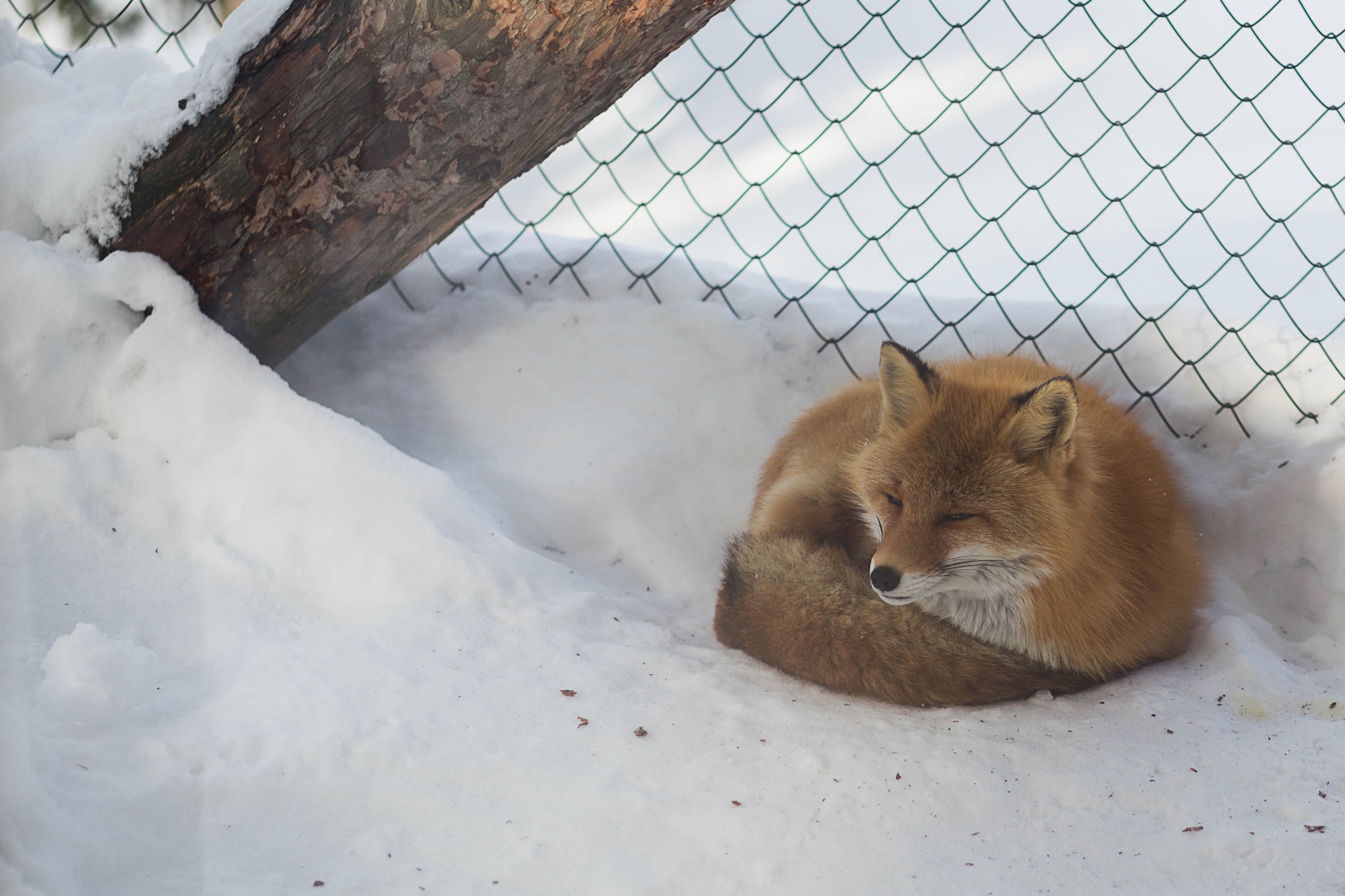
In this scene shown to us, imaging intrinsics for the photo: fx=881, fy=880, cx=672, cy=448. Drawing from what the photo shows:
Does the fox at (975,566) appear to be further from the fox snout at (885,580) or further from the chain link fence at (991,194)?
the chain link fence at (991,194)

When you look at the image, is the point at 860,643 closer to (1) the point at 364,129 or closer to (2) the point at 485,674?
(2) the point at 485,674

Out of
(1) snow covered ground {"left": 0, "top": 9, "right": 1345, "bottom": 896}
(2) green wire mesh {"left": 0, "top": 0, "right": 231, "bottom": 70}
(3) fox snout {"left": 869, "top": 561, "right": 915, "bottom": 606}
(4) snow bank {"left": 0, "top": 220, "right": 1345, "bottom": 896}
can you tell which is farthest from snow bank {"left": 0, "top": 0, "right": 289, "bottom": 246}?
(3) fox snout {"left": 869, "top": 561, "right": 915, "bottom": 606}

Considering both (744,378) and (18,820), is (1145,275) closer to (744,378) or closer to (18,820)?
(744,378)

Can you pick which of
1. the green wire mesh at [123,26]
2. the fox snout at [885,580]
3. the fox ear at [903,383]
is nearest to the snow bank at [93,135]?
the green wire mesh at [123,26]

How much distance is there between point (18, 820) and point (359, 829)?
43cm

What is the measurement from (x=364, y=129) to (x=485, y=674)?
1.26m

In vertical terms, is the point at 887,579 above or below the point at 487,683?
below

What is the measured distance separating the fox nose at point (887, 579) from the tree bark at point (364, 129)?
1234 millimetres

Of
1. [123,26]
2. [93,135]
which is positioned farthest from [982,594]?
[123,26]

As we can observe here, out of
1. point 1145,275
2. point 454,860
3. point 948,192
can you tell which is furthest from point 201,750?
point 948,192

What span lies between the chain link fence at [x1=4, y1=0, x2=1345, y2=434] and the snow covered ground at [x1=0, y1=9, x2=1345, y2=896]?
35 cm

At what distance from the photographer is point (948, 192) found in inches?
161

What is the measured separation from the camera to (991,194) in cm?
383

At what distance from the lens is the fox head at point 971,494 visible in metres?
1.63
